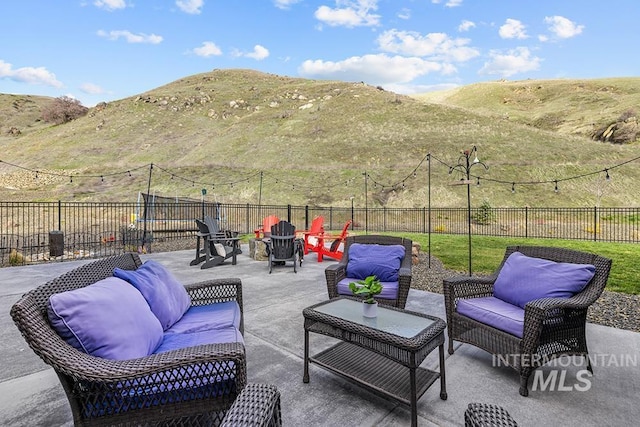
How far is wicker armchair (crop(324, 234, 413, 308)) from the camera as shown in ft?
11.1

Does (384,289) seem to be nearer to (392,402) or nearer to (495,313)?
(495,313)

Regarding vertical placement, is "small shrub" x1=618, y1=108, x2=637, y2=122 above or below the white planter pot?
above

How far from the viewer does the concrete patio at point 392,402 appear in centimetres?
198

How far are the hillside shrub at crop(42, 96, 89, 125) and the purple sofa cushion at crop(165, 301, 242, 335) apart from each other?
54861 mm

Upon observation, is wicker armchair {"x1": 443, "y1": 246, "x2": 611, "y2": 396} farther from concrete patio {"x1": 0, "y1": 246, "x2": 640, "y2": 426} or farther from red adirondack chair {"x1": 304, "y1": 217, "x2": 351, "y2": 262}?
red adirondack chair {"x1": 304, "y1": 217, "x2": 351, "y2": 262}

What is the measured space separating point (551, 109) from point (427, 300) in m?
55.8

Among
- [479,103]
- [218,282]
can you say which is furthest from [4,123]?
[479,103]

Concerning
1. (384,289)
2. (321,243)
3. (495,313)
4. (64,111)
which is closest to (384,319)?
(495,313)

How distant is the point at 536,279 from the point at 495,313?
1.64 ft

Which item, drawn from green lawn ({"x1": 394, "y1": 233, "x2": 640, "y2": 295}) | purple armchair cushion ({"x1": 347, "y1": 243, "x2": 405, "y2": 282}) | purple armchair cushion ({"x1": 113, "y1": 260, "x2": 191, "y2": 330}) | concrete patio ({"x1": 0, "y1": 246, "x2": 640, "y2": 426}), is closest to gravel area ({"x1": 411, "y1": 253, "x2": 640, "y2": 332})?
concrete patio ({"x1": 0, "y1": 246, "x2": 640, "y2": 426})

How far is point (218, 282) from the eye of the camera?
2.90 m

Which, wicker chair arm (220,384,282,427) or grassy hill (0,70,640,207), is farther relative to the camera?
grassy hill (0,70,640,207)

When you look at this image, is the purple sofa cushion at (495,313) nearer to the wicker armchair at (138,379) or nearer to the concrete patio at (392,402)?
the concrete patio at (392,402)

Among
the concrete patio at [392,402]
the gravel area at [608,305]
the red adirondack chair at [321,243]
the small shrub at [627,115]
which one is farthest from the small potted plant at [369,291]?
the small shrub at [627,115]
